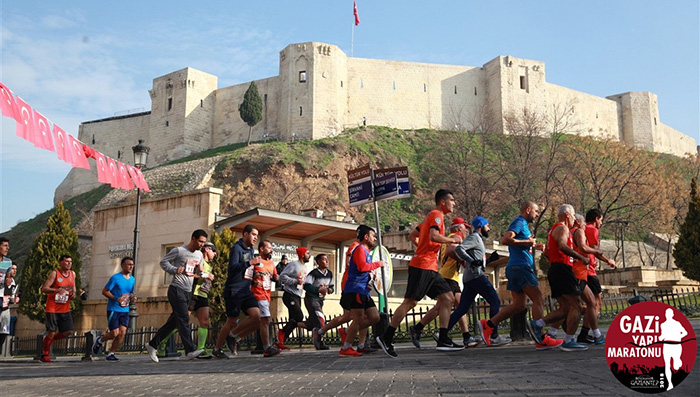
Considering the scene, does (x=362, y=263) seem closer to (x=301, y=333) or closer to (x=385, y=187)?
(x=385, y=187)

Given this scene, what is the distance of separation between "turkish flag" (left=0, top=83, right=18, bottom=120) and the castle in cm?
6486

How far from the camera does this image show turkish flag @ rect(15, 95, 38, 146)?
10734 mm

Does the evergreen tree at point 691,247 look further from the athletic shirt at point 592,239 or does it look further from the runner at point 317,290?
the runner at point 317,290

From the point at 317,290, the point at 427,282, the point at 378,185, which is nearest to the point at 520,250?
the point at 427,282

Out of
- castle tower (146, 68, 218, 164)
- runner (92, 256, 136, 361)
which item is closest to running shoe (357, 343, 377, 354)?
runner (92, 256, 136, 361)

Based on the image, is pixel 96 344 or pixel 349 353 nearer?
pixel 349 353

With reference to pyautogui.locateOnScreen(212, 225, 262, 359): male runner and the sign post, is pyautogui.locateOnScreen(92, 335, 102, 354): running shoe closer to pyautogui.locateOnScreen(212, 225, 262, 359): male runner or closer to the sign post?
pyautogui.locateOnScreen(212, 225, 262, 359): male runner

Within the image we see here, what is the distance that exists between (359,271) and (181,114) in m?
76.2

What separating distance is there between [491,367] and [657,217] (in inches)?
1906

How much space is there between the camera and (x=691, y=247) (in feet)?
80.2

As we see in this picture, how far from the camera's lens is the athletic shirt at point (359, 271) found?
8.75m

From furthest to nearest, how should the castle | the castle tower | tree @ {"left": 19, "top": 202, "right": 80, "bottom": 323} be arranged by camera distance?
1. the castle tower
2. the castle
3. tree @ {"left": 19, "top": 202, "right": 80, "bottom": 323}

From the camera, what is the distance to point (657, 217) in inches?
1955

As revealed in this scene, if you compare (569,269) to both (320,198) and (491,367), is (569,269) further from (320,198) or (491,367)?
(320,198)
